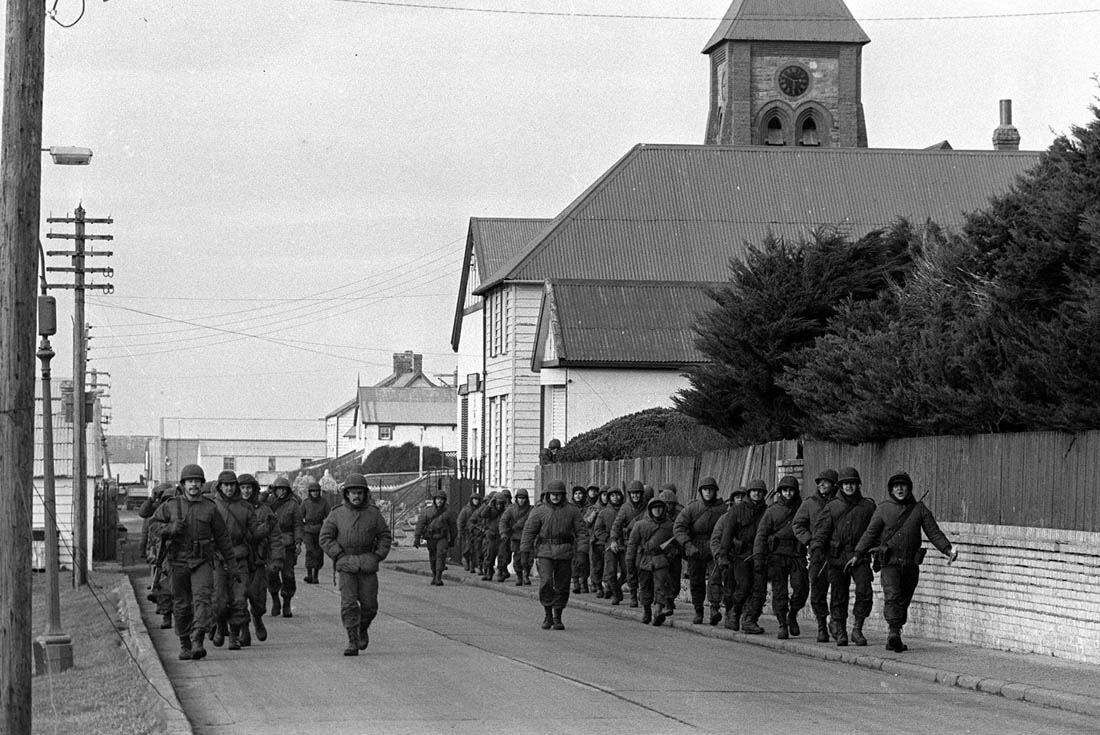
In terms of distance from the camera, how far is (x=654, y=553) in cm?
2284

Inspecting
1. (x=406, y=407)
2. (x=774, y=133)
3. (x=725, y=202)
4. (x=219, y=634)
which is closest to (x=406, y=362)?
(x=406, y=407)

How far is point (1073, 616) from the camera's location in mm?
16250

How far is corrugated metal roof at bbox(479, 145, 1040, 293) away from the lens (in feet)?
162

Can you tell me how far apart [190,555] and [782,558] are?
682cm

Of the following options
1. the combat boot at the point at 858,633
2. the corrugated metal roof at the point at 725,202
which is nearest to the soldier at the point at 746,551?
the combat boot at the point at 858,633

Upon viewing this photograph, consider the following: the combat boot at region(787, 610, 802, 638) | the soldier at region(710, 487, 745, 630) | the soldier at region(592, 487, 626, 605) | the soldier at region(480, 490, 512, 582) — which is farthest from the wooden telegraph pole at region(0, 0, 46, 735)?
the soldier at region(480, 490, 512, 582)

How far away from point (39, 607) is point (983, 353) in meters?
22.2

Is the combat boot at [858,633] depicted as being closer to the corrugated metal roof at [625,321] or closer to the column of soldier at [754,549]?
the column of soldier at [754,549]

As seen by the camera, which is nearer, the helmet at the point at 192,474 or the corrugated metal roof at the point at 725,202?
the helmet at the point at 192,474

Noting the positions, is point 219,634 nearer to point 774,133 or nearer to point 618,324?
point 618,324

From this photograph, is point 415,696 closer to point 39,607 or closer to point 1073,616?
point 1073,616

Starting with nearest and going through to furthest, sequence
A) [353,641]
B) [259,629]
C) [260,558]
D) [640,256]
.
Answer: [353,641]
[259,629]
[260,558]
[640,256]

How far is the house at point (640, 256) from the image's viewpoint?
45.0 metres

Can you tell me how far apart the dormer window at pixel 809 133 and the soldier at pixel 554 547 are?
5963cm
